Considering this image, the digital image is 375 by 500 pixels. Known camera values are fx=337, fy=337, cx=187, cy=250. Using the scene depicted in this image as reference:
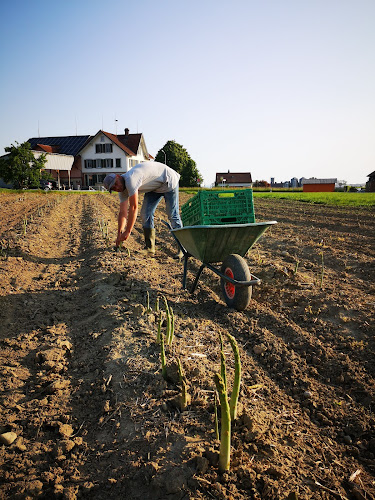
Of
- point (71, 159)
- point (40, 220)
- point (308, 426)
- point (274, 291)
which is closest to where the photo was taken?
point (308, 426)

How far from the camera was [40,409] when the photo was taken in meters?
2.07

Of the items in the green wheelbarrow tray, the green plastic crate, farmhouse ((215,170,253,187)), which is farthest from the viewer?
farmhouse ((215,170,253,187))

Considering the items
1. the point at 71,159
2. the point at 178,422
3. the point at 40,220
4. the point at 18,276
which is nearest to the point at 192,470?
the point at 178,422

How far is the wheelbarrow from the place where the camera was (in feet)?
10.6

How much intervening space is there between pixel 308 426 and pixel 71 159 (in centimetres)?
3765

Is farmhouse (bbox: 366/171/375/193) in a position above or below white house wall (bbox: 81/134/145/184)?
below

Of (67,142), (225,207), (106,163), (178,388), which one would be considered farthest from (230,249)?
(67,142)

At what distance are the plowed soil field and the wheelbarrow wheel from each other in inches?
4.7

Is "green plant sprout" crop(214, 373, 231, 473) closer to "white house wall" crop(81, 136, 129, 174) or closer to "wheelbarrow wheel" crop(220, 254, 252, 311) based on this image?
"wheelbarrow wheel" crop(220, 254, 252, 311)

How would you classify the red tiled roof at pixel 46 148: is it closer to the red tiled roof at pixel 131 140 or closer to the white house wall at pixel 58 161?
the white house wall at pixel 58 161

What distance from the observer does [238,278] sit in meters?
3.23

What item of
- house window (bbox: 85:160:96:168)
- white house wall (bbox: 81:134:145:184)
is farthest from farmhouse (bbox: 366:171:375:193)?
house window (bbox: 85:160:96:168)

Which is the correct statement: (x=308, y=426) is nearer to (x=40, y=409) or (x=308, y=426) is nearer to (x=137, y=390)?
(x=137, y=390)

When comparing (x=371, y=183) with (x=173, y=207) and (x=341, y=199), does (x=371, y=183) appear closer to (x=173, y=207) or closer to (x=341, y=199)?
(x=341, y=199)
